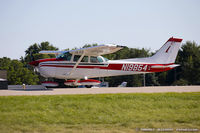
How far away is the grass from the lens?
861 centimetres

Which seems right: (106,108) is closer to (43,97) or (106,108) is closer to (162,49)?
(43,97)

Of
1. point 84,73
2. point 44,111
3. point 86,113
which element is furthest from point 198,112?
point 84,73

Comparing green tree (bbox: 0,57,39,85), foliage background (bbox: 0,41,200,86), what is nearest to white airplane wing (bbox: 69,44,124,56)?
foliage background (bbox: 0,41,200,86)

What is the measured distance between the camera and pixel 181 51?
55.9m

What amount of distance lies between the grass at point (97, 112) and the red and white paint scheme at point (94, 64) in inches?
232

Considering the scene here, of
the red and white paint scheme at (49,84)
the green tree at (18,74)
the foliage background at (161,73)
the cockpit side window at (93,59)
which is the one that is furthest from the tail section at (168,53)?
the green tree at (18,74)

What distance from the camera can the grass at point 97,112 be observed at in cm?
861

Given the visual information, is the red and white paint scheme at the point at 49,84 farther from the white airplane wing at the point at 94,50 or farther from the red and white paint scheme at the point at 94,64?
the white airplane wing at the point at 94,50

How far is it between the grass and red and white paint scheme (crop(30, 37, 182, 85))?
232 inches

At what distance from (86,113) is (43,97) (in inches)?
86.7

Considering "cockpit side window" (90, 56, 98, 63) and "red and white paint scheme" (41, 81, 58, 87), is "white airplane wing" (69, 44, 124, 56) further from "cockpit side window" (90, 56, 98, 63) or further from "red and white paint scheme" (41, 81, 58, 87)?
"red and white paint scheme" (41, 81, 58, 87)

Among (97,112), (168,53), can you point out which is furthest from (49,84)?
(168,53)

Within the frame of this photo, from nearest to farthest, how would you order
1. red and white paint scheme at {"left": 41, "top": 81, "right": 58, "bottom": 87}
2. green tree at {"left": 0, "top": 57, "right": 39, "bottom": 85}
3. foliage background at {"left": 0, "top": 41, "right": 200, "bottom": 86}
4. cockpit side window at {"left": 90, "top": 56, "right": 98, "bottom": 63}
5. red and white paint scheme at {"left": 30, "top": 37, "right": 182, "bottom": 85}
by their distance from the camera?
red and white paint scheme at {"left": 41, "top": 81, "right": 58, "bottom": 87}
red and white paint scheme at {"left": 30, "top": 37, "right": 182, "bottom": 85}
cockpit side window at {"left": 90, "top": 56, "right": 98, "bottom": 63}
foliage background at {"left": 0, "top": 41, "right": 200, "bottom": 86}
green tree at {"left": 0, "top": 57, "right": 39, "bottom": 85}

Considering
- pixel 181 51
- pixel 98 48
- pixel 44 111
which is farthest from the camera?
pixel 181 51
